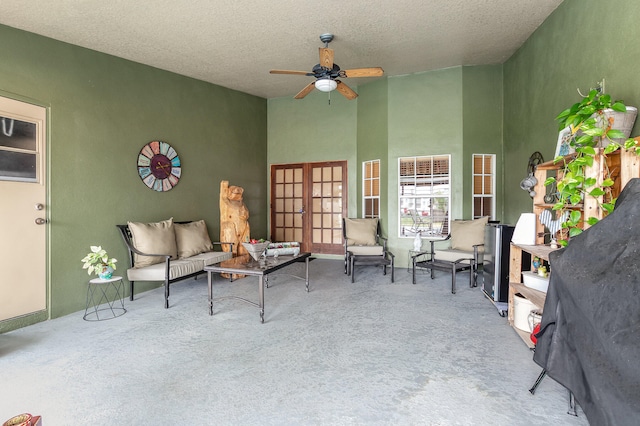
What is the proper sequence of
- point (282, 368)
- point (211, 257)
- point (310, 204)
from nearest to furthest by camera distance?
point (282, 368)
point (211, 257)
point (310, 204)

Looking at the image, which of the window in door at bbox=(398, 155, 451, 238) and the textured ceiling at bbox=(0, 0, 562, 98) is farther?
the window in door at bbox=(398, 155, 451, 238)

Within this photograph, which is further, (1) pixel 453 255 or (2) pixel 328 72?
(1) pixel 453 255

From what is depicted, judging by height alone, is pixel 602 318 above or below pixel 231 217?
below

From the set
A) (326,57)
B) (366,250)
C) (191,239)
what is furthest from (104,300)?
(326,57)

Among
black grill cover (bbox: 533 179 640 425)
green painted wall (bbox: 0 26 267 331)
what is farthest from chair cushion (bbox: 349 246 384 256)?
black grill cover (bbox: 533 179 640 425)

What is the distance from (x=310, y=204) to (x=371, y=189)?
1375 mm

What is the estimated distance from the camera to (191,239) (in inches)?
185

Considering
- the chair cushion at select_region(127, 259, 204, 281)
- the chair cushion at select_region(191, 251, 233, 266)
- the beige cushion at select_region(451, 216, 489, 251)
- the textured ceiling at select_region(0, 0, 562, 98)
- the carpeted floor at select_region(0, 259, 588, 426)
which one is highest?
the textured ceiling at select_region(0, 0, 562, 98)

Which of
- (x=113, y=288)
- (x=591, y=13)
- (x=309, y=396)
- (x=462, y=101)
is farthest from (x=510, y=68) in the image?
(x=113, y=288)

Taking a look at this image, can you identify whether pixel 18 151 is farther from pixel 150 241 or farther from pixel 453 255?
pixel 453 255

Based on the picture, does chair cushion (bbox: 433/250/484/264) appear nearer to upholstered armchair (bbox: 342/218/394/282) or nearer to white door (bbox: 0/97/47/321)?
upholstered armchair (bbox: 342/218/394/282)

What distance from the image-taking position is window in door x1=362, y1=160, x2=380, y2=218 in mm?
6117

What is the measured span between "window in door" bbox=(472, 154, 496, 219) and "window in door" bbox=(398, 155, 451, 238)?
17.4 inches

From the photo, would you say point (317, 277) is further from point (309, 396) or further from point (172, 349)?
point (309, 396)
